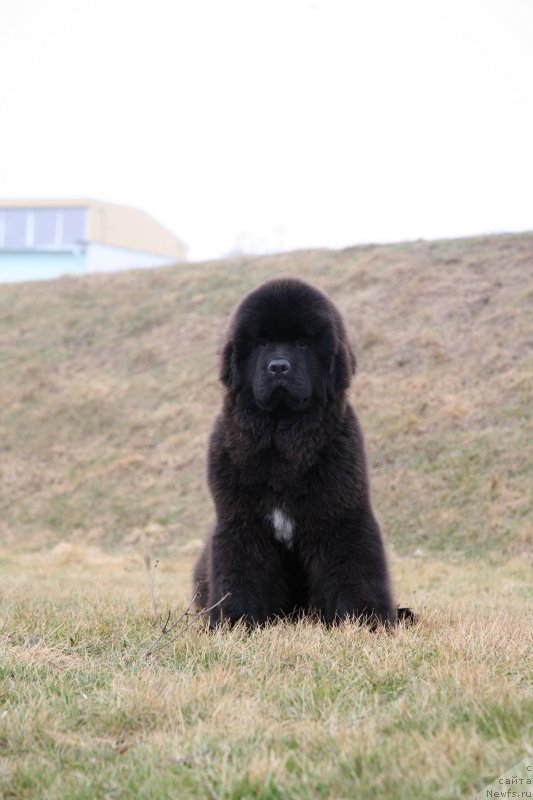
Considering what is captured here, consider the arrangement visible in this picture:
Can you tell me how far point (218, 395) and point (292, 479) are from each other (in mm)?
15207

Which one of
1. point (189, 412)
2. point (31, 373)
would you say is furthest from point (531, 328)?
point (31, 373)

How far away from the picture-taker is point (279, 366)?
16.2 ft

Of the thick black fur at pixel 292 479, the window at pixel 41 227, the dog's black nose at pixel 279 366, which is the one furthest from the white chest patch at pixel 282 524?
the window at pixel 41 227

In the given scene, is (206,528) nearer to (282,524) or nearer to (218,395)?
(218,395)

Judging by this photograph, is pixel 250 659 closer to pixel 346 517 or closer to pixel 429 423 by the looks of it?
pixel 346 517

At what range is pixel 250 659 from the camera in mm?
3893

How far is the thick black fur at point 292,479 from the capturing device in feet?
16.2

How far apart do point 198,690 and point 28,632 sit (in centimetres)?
159

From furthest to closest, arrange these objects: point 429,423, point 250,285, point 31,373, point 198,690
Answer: point 250,285 → point 31,373 → point 429,423 → point 198,690

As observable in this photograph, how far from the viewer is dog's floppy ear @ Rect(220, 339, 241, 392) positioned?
5301mm

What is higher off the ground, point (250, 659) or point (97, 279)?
point (97, 279)

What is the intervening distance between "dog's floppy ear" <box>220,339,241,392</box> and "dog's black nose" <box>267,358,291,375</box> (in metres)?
0.38

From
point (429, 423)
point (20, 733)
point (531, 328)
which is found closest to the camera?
point (20, 733)

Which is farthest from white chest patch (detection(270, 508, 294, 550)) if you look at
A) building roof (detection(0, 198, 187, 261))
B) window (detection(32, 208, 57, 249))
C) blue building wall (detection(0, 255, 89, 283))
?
window (detection(32, 208, 57, 249))
